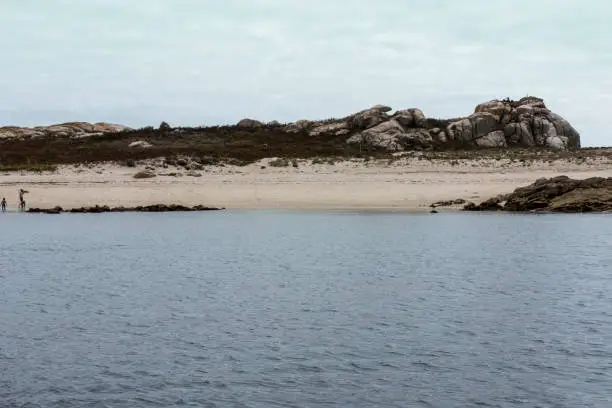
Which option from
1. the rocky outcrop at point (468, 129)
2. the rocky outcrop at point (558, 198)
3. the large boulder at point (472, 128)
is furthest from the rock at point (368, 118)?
the rocky outcrop at point (558, 198)

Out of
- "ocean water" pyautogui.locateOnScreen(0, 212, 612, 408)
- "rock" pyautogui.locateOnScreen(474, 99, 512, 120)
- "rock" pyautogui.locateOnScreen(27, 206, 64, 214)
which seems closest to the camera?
"ocean water" pyautogui.locateOnScreen(0, 212, 612, 408)

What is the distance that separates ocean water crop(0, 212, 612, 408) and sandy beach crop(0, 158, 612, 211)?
17451 mm

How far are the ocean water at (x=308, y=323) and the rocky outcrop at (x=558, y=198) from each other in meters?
12.9

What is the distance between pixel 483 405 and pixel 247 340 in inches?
180

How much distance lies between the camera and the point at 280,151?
6425 cm

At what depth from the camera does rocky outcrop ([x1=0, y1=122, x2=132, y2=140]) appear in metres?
85.4

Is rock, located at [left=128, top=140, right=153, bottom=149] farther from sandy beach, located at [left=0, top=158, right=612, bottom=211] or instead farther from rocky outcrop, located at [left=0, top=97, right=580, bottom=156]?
sandy beach, located at [left=0, top=158, right=612, bottom=211]

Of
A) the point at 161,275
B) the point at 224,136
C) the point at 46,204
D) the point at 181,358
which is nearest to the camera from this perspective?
the point at 181,358

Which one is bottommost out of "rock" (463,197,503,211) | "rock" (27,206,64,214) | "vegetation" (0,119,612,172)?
"rock" (27,206,64,214)

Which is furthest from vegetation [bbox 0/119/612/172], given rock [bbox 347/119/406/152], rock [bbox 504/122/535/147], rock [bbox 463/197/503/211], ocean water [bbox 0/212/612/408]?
ocean water [bbox 0/212/612/408]

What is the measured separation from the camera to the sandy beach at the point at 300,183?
44.7 metres

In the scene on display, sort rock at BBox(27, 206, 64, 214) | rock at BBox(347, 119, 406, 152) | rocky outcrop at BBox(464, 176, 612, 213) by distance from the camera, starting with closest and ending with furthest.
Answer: rocky outcrop at BBox(464, 176, 612, 213) → rock at BBox(27, 206, 64, 214) → rock at BBox(347, 119, 406, 152)

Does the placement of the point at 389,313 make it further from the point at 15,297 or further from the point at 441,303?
the point at 15,297

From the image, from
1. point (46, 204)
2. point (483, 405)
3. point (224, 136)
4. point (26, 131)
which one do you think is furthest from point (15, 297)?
point (26, 131)
